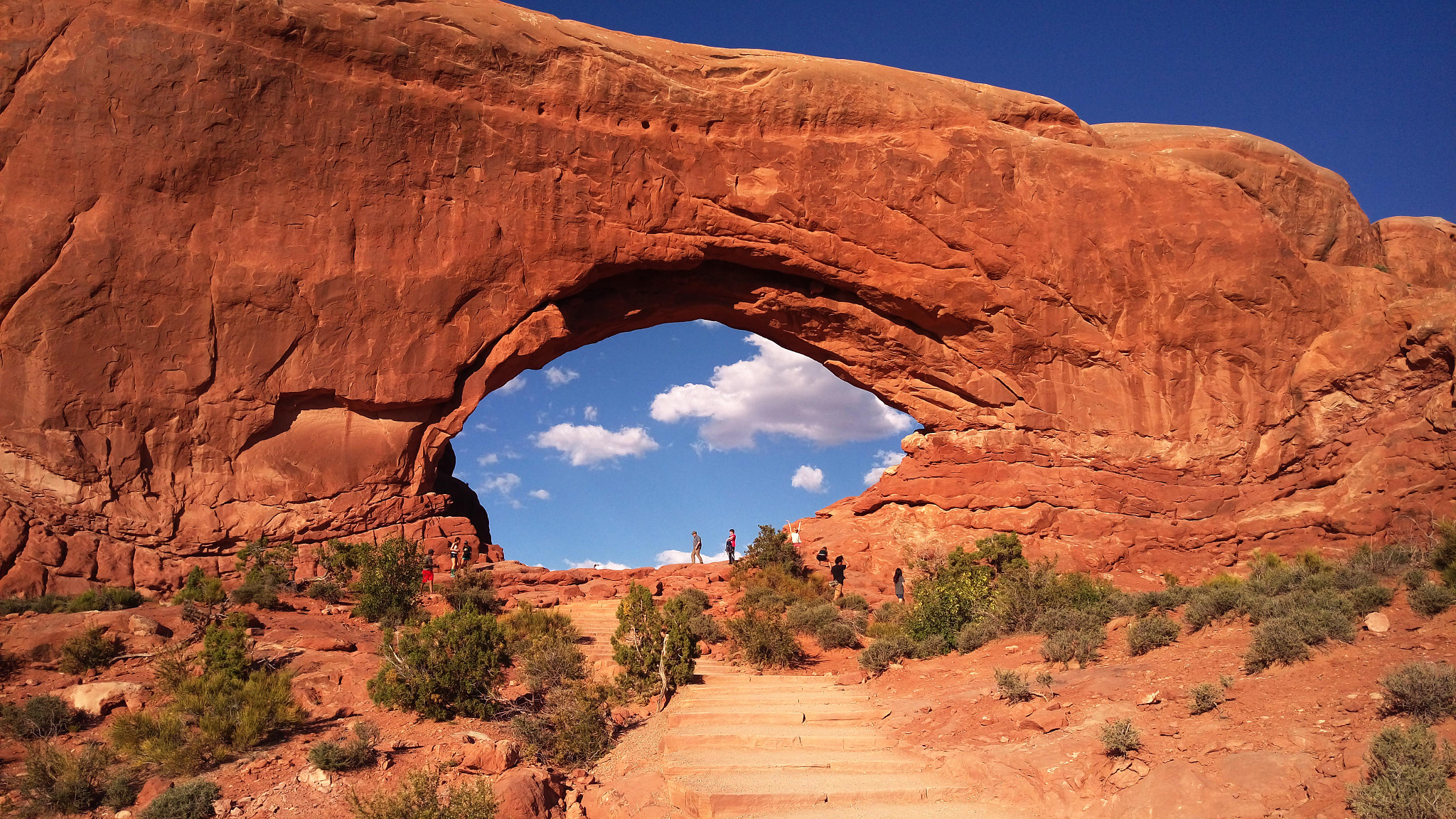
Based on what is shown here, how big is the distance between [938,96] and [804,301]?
6.14m

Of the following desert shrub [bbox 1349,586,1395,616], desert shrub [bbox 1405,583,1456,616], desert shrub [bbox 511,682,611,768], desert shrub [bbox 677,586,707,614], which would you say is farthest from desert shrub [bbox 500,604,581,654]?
desert shrub [bbox 1405,583,1456,616]

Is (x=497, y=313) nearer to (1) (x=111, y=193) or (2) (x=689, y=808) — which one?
(1) (x=111, y=193)

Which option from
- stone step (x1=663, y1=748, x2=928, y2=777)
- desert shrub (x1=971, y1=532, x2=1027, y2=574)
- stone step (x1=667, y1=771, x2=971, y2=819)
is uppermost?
desert shrub (x1=971, y1=532, x2=1027, y2=574)

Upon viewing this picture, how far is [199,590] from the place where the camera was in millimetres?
15594

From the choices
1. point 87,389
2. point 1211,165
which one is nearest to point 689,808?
point 87,389

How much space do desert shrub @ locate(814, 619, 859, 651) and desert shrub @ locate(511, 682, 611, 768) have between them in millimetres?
6405

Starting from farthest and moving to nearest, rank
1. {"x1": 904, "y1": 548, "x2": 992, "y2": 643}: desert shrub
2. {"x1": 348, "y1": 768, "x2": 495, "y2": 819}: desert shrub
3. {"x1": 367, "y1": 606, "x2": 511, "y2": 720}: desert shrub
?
{"x1": 904, "y1": 548, "x2": 992, "y2": 643}: desert shrub < {"x1": 367, "y1": 606, "x2": 511, "y2": 720}: desert shrub < {"x1": 348, "y1": 768, "x2": 495, "y2": 819}: desert shrub

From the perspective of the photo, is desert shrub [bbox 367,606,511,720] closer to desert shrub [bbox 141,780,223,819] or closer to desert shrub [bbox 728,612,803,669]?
desert shrub [bbox 141,780,223,819]

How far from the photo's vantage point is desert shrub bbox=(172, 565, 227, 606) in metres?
14.6

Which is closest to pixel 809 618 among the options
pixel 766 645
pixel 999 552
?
pixel 766 645

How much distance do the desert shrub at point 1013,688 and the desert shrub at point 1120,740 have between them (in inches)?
75.2

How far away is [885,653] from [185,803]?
900 centimetres

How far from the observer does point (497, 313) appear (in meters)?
19.4

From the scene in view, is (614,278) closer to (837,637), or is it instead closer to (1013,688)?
(837,637)
